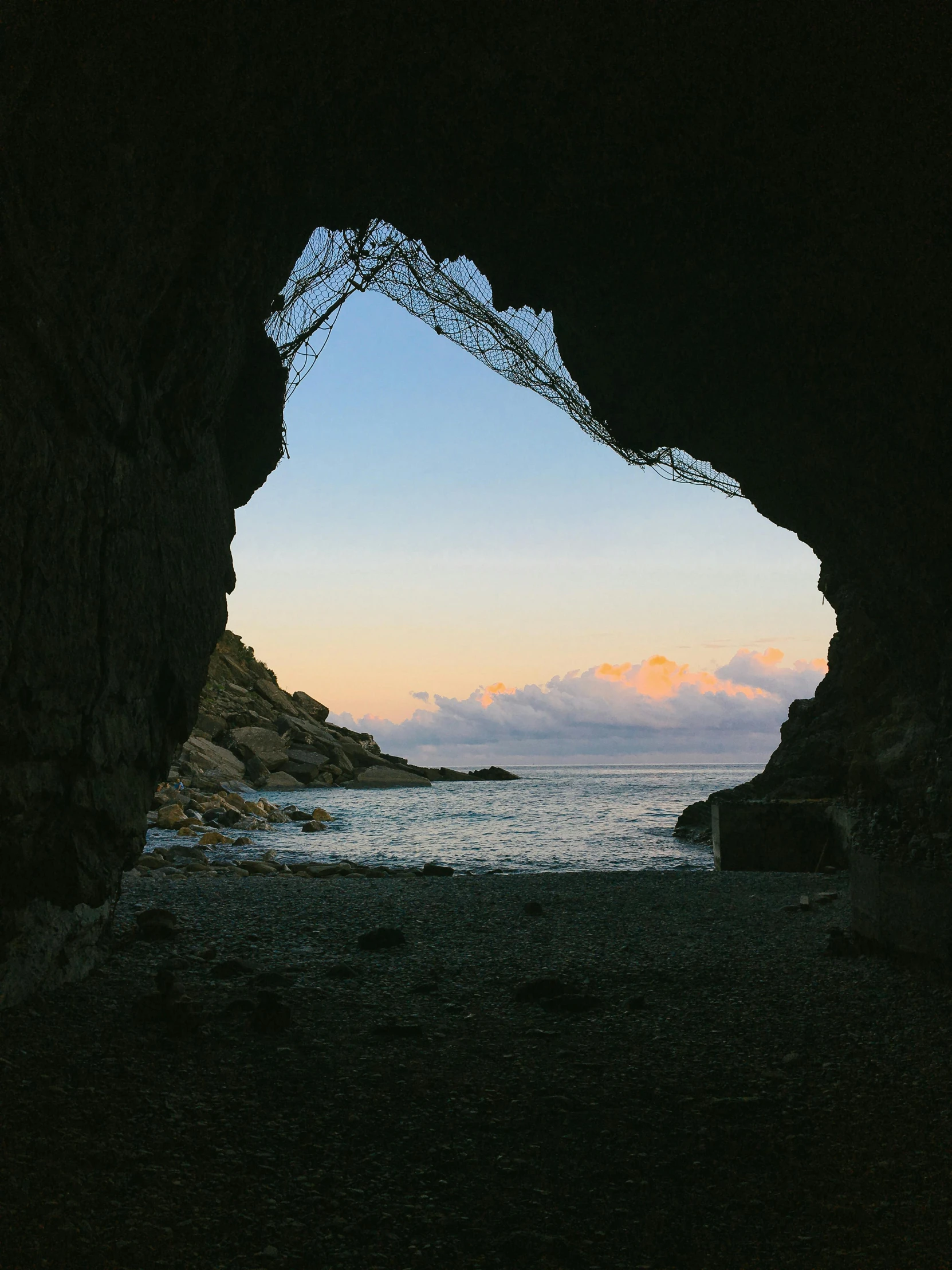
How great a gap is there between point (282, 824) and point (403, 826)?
2982 millimetres

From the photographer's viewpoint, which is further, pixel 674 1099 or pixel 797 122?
pixel 797 122

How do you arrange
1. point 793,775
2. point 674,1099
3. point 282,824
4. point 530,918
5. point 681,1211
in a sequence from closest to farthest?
point 681,1211, point 674,1099, point 530,918, point 793,775, point 282,824

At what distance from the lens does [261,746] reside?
3297cm

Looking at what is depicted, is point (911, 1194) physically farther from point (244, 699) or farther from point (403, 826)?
point (244, 699)

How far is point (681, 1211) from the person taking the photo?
2.78 meters

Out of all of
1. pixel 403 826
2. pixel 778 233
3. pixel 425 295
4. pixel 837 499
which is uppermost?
pixel 425 295

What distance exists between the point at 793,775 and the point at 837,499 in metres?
8.08

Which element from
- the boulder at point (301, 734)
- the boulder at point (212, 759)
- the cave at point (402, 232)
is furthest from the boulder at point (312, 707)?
the cave at point (402, 232)

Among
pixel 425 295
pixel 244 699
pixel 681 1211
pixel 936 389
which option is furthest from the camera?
pixel 244 699

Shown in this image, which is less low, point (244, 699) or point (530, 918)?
point (244, 699)

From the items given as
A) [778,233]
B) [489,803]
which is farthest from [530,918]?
[489,803]

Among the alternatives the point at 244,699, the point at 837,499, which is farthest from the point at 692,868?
the point at 244,699

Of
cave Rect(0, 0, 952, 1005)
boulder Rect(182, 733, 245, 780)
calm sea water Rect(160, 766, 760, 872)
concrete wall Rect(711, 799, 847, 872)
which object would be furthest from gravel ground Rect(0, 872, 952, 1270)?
boulder Rect(182, 733, 245, 780)

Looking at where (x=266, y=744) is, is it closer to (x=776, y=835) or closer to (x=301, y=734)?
(x=301, y=734)
